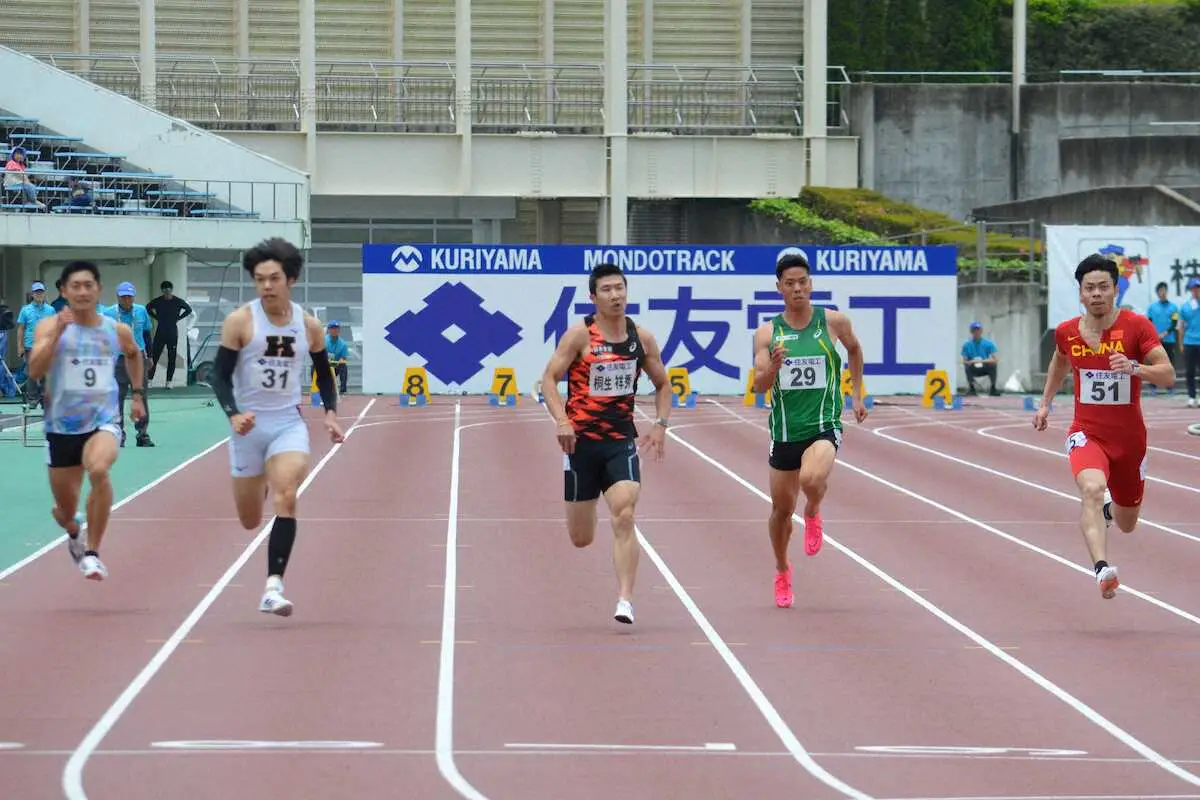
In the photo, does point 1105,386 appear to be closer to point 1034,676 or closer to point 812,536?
point 812,536

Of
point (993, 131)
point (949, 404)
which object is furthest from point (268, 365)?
point (993, 131)

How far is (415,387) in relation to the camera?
32.5m

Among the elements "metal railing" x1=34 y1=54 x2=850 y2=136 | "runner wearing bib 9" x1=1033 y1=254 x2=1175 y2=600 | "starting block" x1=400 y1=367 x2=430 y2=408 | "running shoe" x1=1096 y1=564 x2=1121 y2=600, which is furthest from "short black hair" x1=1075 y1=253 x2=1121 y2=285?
"metal railing" x1=34 y1=54 x2=850 y2=136

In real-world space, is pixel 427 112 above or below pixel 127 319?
above

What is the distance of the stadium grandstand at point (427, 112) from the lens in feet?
129

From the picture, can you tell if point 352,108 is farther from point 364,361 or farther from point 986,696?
point 986,696

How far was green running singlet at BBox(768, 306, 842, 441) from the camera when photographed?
38.9 ft

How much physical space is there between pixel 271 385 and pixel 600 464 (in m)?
1.74

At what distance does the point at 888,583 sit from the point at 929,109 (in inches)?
1363

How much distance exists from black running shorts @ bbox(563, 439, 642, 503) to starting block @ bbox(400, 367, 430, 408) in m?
20.7

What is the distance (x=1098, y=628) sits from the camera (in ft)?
37.4

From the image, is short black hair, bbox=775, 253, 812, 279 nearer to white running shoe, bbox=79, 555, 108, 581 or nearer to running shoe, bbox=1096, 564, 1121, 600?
running shoe, bbox=1096, 564, 1121, 600

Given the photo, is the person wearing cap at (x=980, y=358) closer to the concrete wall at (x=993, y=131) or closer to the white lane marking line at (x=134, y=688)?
the concrete wall at (x=993, y=131)

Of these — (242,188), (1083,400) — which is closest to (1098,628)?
(1083,400)
